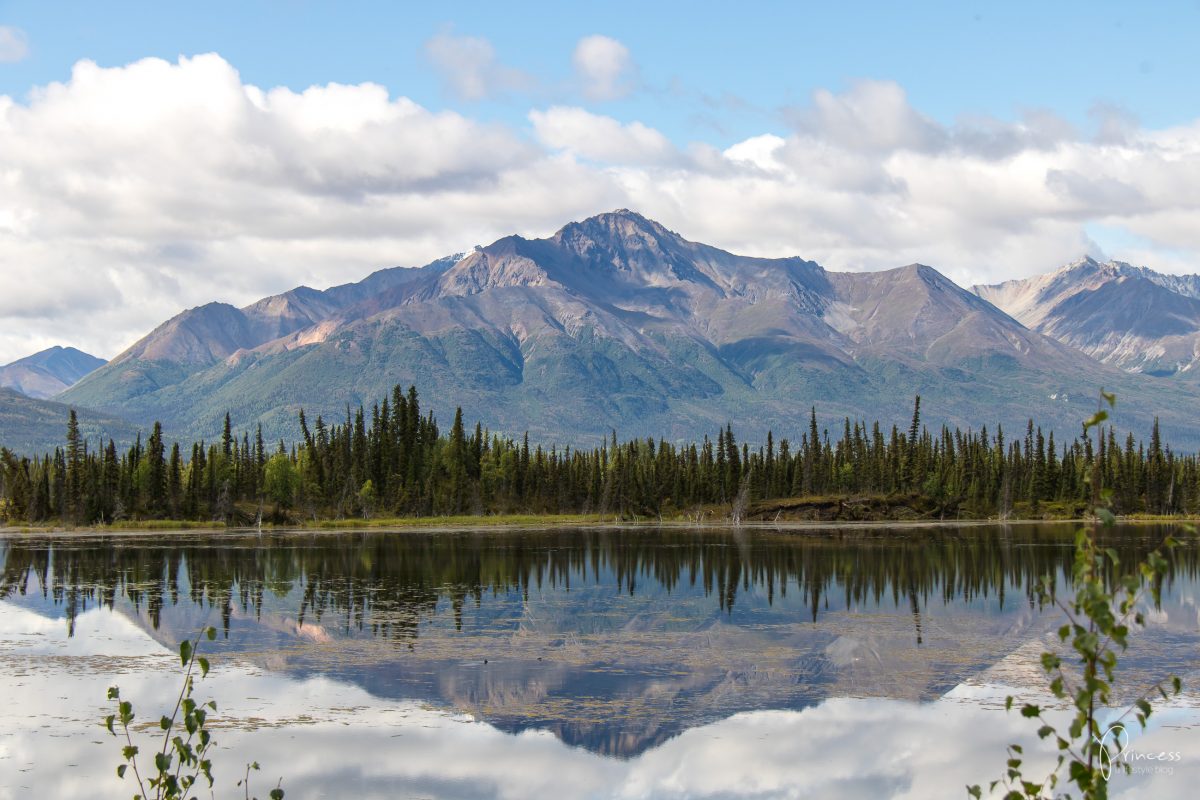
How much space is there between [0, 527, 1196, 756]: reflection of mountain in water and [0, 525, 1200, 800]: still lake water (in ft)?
0.78

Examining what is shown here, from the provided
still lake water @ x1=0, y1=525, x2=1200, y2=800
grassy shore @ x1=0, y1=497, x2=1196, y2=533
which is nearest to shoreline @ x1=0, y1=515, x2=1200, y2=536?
grassy shore @ x1=0, y1=497, x2=1196, y2=533

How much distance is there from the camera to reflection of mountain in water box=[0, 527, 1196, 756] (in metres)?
41.4

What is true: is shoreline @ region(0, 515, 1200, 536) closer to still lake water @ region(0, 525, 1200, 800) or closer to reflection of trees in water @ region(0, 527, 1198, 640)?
reflection of trees in water @ region(0, 527, 1198, 640)

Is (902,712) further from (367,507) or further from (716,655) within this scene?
(367,507)

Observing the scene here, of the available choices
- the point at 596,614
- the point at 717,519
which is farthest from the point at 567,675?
the point at 717,519

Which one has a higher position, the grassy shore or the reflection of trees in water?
the reflection of trees in water

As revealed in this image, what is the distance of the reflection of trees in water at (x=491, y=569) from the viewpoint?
68.9m

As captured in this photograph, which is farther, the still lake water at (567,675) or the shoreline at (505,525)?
the shoreline at (505,525)

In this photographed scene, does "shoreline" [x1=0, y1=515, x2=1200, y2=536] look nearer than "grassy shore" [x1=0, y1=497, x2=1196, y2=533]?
Yes

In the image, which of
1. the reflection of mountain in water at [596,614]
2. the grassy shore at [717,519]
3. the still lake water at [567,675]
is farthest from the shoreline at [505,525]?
the still lake water at [567,675]

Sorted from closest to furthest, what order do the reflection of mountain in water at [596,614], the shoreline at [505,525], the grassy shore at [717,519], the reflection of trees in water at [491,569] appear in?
1. the reflection of mountain in water at [596,614]
2. the reflection of trees in water at [491,569]
3. the shoreline at [505,525]
4. the grassy shore at [717,519]

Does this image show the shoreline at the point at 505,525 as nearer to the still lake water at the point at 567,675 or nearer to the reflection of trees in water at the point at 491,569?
the reflection of trees in water at the point at 491,569

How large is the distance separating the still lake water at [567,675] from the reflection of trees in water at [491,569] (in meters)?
0.53

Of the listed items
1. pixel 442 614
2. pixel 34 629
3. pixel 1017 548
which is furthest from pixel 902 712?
pixel 1017 548
